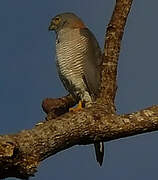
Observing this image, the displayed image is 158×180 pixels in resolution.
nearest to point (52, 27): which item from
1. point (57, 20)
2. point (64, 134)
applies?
point (57, 20)

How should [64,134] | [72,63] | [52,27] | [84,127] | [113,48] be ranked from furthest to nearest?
[52,27] → [72,63] → [113,48] → [84,127] → [64,134]

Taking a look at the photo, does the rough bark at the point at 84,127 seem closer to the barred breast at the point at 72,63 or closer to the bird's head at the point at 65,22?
the barred breast at the point at 72,63

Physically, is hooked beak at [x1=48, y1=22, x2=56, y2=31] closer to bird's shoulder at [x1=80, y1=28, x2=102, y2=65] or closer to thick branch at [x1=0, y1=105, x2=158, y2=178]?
bird's shoulder at [x1=80, y1=28, x2=102, y2=65]

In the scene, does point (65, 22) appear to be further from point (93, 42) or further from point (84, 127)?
point (84, 127)

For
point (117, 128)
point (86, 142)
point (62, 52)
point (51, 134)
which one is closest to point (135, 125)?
point (117, 128)

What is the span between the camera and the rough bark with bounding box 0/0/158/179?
12.5ft

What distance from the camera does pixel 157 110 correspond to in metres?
4.50

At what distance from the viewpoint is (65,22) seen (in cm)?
934

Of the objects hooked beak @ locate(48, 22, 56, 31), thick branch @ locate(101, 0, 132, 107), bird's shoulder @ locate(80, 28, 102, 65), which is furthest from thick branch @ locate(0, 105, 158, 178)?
hooked beak @ locate(48, 22, 56, 31)

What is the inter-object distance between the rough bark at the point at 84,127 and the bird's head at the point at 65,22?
3.84 meters

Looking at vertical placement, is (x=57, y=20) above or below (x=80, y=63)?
above

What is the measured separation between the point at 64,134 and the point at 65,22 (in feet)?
18.0

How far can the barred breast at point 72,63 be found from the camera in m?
8.30

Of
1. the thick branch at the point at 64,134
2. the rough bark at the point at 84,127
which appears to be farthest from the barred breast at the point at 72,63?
the thick branch at the point at 64,134
